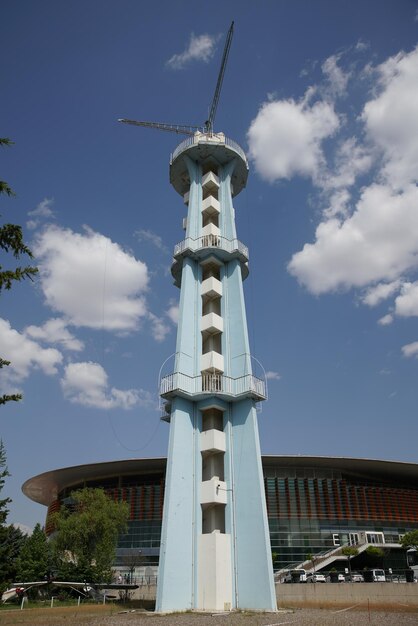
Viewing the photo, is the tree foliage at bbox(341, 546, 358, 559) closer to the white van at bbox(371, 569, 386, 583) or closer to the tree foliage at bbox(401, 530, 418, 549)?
the tree foliage at bbox(401, 530, 418, 549)

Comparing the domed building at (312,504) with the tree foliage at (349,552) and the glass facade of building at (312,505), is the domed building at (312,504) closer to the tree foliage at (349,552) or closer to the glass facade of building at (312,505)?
the glass facade of building at (312,505)

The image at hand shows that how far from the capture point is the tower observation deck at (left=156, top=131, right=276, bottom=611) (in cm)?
2439

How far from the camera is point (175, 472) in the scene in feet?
84.4

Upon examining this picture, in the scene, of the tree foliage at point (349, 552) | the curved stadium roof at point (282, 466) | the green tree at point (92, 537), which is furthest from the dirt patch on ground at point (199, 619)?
the curved stadium roof at point (282, 466)

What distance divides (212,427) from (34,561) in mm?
23762

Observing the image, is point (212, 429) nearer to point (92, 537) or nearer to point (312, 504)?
point (92, 537)

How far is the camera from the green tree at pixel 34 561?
130 ft

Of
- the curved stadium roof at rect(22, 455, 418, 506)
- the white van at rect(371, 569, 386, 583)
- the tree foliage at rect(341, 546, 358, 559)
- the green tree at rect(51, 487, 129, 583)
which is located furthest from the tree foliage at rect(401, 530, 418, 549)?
the green tree at rect(51, 487, 129, 583)

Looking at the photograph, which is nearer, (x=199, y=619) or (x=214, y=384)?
(x=199, y=619)

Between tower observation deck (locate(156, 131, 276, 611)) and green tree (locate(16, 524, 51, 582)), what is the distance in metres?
20.7

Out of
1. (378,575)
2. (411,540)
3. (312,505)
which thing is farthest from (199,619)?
(312,505)

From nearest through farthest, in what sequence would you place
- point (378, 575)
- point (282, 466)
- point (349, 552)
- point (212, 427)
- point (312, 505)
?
point (212, 427)
point (378, 575)
point (349, 552)
point (312, 505)
point (282, 466)

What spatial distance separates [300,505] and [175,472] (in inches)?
Answer: 1311

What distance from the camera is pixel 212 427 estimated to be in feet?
95.3
